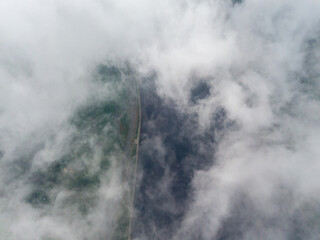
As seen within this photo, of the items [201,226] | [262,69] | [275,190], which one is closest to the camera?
[201,226]

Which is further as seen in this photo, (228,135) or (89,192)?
(228,135)

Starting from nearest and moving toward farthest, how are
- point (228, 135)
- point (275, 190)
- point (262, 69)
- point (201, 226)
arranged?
point (201, 226)
point (275, 190)
point (228, 135)
point (262, 69)

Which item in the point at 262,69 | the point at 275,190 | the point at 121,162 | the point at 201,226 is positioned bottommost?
the point at 201,226

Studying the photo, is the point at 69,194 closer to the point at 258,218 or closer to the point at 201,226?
the point at 201,226

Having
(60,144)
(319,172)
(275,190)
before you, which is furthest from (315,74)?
(60,144)

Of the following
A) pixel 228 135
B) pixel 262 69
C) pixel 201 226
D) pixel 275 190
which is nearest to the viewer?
pixel 201 226

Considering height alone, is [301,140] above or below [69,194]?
above

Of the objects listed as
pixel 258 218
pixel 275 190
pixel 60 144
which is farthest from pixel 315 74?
pixel 60 144

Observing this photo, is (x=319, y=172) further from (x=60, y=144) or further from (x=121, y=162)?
(x=60, y=144)

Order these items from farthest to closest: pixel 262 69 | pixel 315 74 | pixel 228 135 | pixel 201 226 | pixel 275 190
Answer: pixel 262 69, pixel 315 74, pixel 228 135, pixel 275 190, pixel 201 226
